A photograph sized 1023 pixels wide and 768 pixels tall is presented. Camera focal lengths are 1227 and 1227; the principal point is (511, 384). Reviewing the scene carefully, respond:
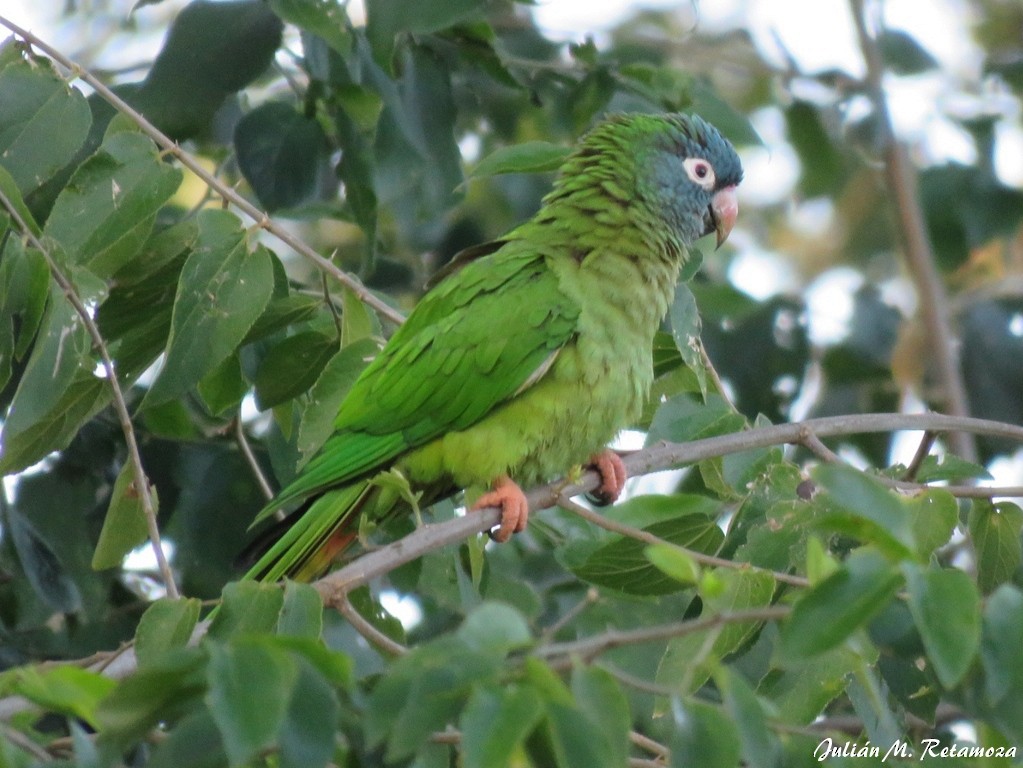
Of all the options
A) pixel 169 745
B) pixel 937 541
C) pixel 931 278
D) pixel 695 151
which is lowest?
pixel 169 745

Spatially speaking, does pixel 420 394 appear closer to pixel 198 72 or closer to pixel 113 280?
pixel 113 280

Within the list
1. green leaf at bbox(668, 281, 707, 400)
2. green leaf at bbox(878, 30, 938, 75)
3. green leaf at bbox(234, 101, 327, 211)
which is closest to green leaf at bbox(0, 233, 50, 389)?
green leaf at bbox(234, 101, 327, 211)

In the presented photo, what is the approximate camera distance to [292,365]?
8.52ft

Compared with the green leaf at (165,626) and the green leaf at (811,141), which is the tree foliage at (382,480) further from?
the green leaf at (811,141)

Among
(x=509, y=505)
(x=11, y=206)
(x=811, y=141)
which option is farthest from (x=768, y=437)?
(x=811, y=141)

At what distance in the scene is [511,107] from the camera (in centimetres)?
432

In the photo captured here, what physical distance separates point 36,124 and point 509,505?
1.20 meters

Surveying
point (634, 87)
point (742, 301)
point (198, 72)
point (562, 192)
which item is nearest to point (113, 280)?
point (198, 72)

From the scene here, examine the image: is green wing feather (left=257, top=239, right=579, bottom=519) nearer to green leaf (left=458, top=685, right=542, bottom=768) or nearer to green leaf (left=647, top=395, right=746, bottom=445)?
green leaf (left=647, top=395, right=746, bottom=445)

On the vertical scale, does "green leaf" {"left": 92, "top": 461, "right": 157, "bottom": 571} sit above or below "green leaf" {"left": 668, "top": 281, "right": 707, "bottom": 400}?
below

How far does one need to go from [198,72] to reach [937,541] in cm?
195

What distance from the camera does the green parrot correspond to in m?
2.66

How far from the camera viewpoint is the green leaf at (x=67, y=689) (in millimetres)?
1367

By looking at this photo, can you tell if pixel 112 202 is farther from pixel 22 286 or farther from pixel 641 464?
pixel 641 464
